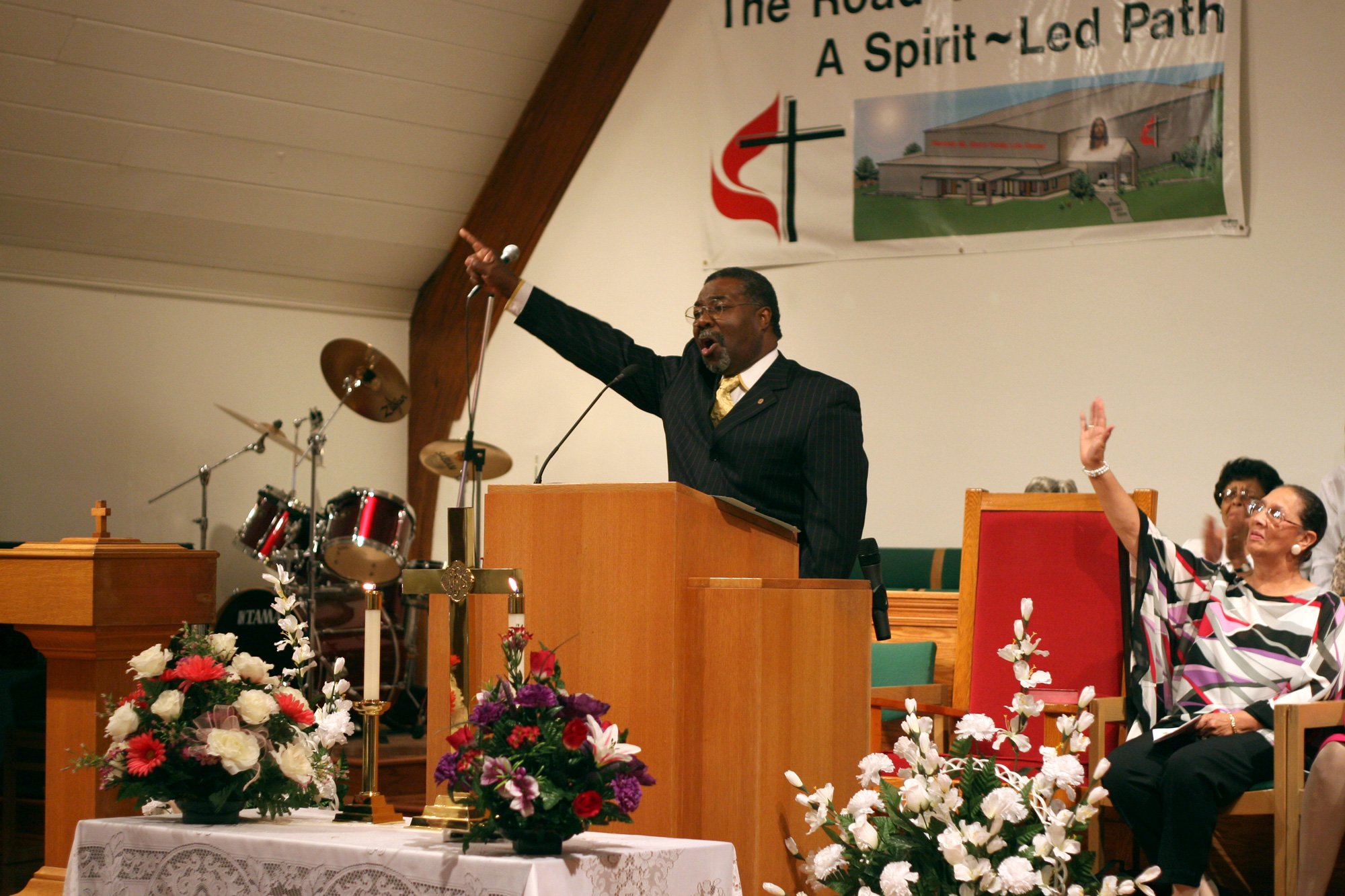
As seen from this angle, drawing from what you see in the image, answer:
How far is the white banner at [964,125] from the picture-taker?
580 cm

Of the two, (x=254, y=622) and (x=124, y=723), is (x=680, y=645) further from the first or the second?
(x=254, y=622)

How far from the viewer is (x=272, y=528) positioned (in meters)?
6.32

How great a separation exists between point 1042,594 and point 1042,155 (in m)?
2.66

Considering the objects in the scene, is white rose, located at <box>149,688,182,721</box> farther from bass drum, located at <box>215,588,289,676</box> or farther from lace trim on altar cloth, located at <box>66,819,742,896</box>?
bass drum, located at <box>215,588,289,676</box>

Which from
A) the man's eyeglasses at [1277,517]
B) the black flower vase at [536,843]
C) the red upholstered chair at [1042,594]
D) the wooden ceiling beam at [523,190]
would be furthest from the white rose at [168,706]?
the wooden ceiling beam at [523,190]

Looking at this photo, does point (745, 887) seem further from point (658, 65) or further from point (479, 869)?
point (658, 65)

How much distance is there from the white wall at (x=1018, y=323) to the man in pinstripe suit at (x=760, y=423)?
3093 millimetres

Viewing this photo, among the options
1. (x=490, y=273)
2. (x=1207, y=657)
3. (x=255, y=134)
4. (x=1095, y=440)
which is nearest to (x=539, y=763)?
(x=490, y=273)

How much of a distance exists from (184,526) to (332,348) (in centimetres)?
125

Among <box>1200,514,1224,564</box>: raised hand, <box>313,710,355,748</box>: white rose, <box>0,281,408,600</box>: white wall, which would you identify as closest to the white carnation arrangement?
<box>313,710,355,748</box>: white rose

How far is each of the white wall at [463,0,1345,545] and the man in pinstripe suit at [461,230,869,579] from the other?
122 inches

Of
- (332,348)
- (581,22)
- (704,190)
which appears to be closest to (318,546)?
(332,348)

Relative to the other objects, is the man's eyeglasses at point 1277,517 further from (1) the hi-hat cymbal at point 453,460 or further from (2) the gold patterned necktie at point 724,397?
(1) the hi-hat cymbal at point 453,460

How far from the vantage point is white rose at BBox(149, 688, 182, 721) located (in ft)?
7.67
